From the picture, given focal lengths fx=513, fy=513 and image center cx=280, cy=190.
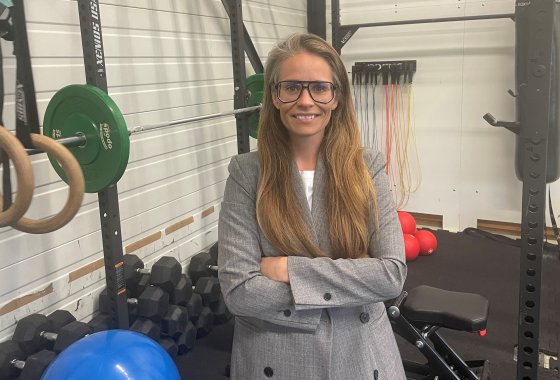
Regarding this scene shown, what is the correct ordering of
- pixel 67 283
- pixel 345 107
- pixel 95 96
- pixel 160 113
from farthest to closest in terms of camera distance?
pixel 160 113, pixel 67 283, pixel 95 96, pixel 345 107

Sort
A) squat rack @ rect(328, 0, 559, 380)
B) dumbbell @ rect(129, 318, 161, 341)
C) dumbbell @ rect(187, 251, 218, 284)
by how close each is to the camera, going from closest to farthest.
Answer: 1. squat rack @ rect(328, 0, 559, 380)
2. dumbbell @ rect(129, 318, 161, 341)
3. dumbbell @ rect(187, 251, 218, 284)

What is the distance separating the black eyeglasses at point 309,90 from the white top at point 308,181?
0.21m

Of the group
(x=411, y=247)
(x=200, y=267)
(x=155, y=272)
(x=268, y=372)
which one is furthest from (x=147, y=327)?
(x=411, y=247)

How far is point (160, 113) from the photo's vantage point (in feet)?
9.83

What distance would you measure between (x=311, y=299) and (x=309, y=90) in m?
0.57

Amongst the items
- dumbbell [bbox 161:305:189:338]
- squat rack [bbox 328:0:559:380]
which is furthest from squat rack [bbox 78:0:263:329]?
squat rack [bbox 328:0:559:380]

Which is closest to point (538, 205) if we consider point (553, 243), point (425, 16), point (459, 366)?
point (459, 366)

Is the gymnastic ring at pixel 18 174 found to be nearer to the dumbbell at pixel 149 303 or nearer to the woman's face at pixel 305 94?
the woman's face at pixel 305 94

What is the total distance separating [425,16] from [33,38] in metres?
3.37

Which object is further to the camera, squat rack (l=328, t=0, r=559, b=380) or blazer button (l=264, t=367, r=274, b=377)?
squat rack (l=328, t=0, r=559, b=380)

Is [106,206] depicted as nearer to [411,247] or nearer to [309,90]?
[309,90]

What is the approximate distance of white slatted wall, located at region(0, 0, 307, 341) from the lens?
2.25 m

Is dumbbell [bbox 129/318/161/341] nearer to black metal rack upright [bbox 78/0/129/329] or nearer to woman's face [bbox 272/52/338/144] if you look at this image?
black metal rack upright [bbox 78/0/129/329]

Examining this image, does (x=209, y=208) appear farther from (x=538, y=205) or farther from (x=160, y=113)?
(x=538, y=205)
